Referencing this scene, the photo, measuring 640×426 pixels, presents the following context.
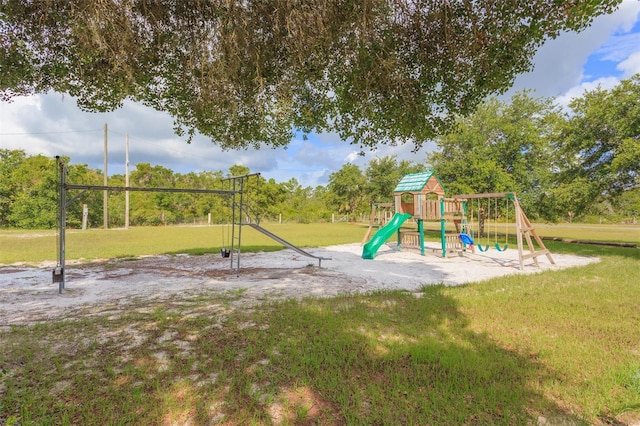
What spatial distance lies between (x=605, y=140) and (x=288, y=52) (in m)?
14.8

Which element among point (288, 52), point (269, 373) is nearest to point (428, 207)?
point (288, 52)

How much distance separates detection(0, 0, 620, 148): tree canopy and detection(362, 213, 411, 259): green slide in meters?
6.32

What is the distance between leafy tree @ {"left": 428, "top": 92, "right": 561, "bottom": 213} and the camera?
1964 centimetres

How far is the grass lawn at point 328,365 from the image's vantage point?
263 centimetres

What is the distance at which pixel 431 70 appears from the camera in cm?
554

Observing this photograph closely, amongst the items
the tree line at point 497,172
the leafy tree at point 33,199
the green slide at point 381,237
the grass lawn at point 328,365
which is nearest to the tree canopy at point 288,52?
the tree line at point 497,172

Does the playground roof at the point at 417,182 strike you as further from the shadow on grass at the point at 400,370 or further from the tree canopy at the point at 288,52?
the shadow on grass at the point at 400,370

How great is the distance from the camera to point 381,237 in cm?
1292

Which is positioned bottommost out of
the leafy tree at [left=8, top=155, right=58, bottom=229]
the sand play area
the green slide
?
the sand play area

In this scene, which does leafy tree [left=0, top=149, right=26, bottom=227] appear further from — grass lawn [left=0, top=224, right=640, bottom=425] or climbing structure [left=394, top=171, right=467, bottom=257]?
grass lawn [left=0, top=224, right=640, bottom=425]

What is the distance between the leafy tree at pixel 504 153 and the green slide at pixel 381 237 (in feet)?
26.9

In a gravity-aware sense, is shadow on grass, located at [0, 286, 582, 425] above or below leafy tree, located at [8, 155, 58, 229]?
below

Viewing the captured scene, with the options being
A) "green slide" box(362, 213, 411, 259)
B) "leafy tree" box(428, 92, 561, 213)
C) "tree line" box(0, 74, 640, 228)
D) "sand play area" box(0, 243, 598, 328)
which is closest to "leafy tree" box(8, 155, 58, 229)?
"tree line" box(0, 74, 640, 228)

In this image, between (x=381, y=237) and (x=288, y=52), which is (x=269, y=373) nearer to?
(x=288, y=52)
